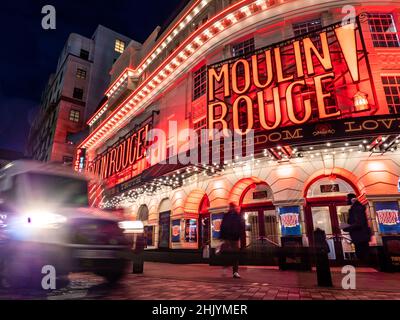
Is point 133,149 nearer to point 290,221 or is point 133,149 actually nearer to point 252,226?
point 252,226

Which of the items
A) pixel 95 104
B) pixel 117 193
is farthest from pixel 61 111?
pixel 117 193

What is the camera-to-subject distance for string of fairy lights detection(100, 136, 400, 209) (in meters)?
10.6

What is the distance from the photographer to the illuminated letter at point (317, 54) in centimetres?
1197

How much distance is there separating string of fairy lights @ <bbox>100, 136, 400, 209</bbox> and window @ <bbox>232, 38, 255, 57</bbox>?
301 inches

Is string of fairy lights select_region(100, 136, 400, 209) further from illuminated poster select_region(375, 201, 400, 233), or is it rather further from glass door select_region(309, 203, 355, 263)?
glass door select_region(309, 203, 355, 263)

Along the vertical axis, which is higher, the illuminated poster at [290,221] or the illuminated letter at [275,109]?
the illuminated letter at [275,109]

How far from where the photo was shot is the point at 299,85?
1231 cm

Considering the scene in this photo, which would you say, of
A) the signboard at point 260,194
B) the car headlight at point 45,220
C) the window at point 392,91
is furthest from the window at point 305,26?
the car headlight at point 45,220

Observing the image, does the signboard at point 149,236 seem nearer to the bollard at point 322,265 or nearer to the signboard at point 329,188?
the signboard at point 329,188

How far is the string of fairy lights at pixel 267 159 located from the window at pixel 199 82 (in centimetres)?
617

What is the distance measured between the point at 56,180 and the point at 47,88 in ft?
200

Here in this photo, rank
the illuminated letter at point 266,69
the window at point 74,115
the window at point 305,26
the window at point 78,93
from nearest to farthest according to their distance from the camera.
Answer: the illuminated letter at point 266,69
the window at point 305,26
the window at point 74,115
the window at point 78,93

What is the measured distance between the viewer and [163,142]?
1969 cm
